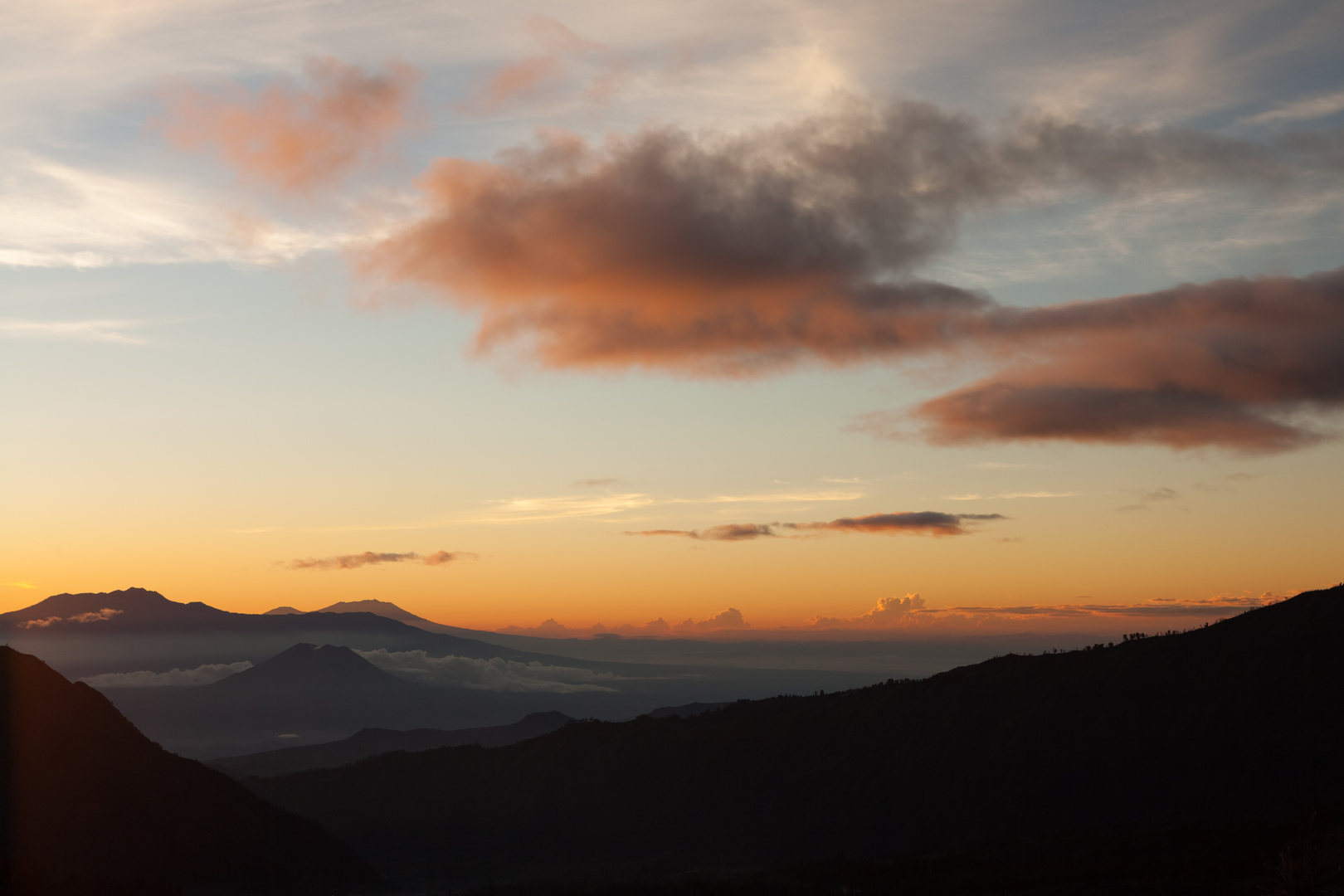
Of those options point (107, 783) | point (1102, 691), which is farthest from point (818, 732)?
point (107, 783)

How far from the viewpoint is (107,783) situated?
90312mm

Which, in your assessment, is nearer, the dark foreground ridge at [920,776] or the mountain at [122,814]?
the mountain at [122,814]

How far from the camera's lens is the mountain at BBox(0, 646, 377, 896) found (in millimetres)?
82000

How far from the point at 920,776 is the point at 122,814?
255 feet

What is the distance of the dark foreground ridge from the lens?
99000 mm

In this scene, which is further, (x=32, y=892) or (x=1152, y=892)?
(x=32, y=892)

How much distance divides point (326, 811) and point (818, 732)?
6854 cm

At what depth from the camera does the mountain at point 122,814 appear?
82.0 metres

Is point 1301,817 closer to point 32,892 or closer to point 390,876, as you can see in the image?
point 32,892

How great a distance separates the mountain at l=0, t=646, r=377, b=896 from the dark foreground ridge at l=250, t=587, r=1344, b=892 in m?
19.5

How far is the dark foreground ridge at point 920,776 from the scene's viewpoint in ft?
325

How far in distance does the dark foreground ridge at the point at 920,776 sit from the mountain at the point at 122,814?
19493 millimetres

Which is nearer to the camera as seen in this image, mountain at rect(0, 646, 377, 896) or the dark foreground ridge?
mountain at rect(0, 646, 377, 896)

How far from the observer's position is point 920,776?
118m
